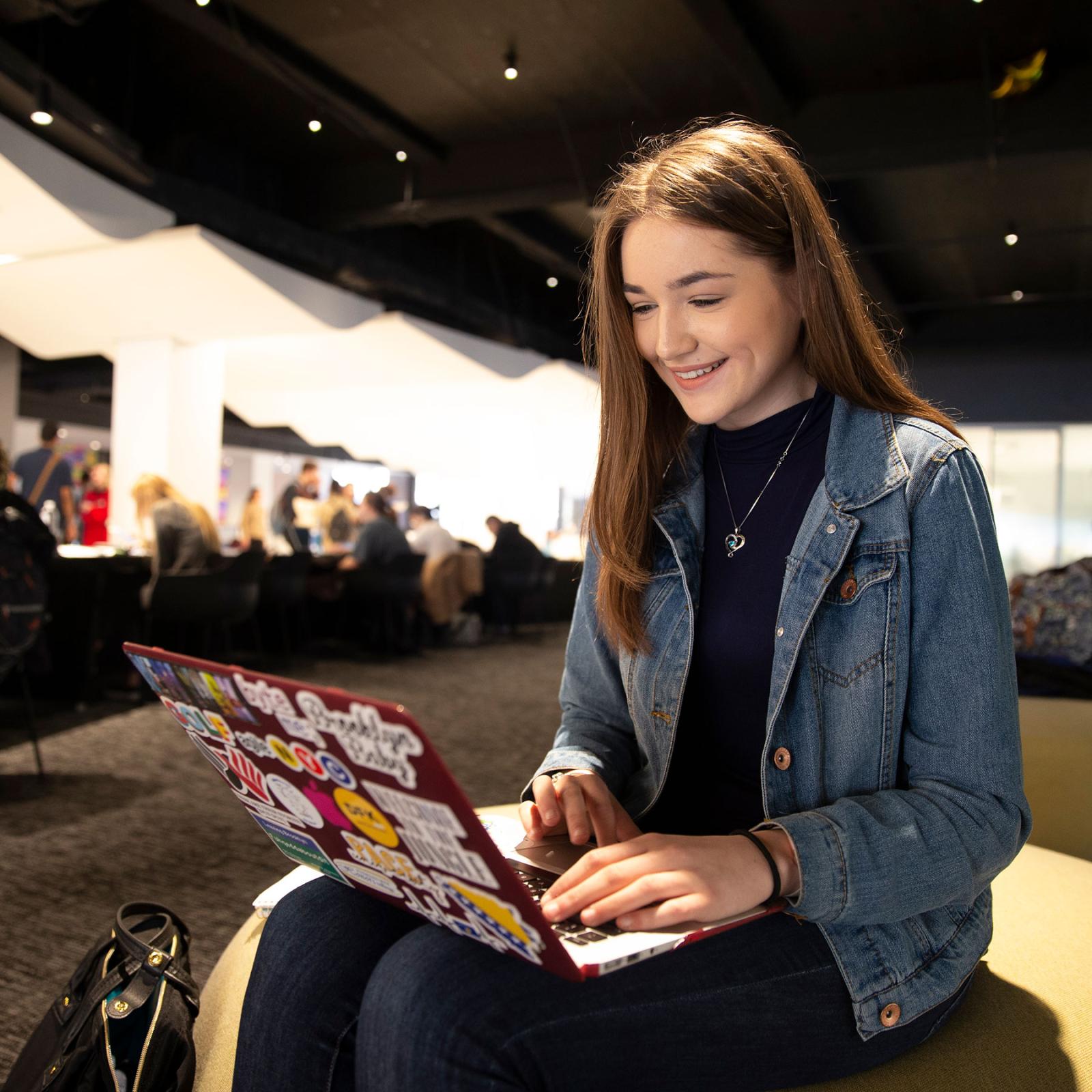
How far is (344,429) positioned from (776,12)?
875cm

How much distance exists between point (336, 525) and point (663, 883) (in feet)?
31.5

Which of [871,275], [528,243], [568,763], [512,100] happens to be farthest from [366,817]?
[871,275]

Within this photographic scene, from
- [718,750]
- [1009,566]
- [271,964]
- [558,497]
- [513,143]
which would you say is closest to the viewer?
[271,964]

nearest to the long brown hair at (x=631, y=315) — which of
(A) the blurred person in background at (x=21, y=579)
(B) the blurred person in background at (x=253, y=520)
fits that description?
(A) the blurred person in background at (x=21, y=579)

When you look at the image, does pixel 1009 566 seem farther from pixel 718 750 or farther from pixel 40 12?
pixel 718 750

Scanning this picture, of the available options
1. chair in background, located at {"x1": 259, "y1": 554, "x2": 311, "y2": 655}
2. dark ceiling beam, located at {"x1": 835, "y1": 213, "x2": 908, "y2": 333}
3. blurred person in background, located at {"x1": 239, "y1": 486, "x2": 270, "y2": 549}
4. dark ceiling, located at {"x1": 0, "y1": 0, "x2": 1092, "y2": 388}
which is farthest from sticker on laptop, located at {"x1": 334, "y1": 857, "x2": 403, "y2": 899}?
blurred person in background, located at {"x1": 239, "y1": 486, "x2": 270, "y2": 549}

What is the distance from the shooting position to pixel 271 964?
37.9 inches

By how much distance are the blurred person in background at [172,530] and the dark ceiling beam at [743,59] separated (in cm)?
370

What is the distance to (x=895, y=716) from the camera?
99 centimetres

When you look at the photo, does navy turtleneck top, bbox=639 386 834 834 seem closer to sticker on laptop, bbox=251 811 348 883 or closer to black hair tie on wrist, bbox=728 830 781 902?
black hair tie on wrist, bbox=728 830 781 902

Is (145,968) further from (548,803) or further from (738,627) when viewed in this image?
(738,627)

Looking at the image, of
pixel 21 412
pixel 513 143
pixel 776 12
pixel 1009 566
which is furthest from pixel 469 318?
pixel 21 412

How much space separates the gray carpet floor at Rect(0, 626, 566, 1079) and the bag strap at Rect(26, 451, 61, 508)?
9.12 ft

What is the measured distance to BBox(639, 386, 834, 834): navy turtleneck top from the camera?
3.70ft
